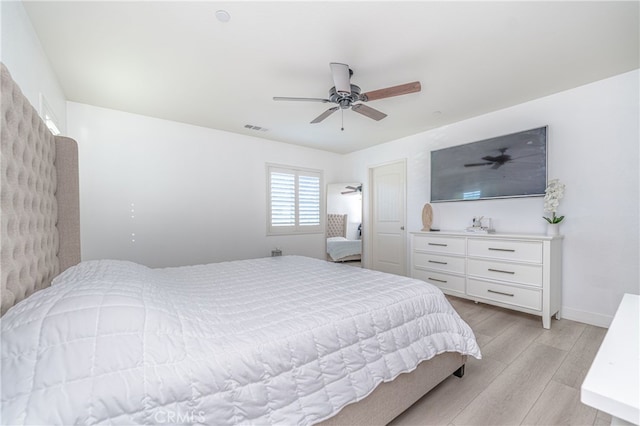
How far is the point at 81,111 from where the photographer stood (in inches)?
123

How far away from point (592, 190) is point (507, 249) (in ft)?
3.25

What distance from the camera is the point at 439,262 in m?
3.56

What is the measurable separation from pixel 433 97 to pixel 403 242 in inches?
94.0

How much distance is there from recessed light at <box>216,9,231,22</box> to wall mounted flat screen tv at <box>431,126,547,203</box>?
323cm

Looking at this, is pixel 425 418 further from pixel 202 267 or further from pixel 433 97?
pixel 433 97

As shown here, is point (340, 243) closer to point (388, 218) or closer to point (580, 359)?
point (388, 218)

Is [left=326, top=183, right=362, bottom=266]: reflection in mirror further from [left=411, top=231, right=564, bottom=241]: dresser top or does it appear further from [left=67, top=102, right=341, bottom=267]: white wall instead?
[left=411, top=231, right=564, bottom=241]: dresser top

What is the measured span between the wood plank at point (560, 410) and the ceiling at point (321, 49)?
8.16 ft

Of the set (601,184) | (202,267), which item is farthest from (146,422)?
(601,184)

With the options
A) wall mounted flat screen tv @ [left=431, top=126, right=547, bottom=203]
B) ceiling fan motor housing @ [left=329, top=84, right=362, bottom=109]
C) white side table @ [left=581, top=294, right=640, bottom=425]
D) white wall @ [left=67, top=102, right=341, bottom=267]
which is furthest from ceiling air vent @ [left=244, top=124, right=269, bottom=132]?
white side table @ [left=581, top=294, right=640, bottom=425]

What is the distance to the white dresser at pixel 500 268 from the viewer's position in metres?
2.67

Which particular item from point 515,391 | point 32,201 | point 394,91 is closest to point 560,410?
point 515,391

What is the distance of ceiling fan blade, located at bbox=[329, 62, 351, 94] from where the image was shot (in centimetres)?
197

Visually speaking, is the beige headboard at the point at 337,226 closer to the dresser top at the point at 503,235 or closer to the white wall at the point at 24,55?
the dresser top at the point at 503,235
